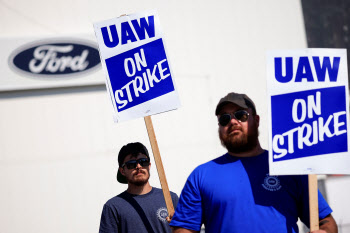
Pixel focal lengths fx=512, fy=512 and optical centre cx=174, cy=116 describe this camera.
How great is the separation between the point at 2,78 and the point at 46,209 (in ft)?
4.90

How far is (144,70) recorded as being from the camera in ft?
10.7

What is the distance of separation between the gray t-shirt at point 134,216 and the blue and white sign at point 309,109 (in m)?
1.12

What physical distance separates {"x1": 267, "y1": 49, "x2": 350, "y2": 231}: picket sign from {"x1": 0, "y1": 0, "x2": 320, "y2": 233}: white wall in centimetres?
312

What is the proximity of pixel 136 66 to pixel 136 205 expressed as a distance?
0.95 m

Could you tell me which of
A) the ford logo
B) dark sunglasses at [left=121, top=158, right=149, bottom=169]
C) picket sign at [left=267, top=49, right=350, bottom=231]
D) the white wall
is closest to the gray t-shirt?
dark sunglasses at [left=121, top=158, right=149, bottom=169]

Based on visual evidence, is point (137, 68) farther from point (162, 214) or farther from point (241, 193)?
point (241, 193)

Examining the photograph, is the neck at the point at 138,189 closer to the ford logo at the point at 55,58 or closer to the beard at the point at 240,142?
the beard at the point at 240,142

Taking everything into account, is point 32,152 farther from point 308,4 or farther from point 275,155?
point 308,4

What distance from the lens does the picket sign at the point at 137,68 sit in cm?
323

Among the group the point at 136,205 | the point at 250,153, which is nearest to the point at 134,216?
the point at 136,205

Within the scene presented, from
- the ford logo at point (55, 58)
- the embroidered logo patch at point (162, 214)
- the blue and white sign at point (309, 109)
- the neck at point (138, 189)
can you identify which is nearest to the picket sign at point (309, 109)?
the blue and white sign at point (309, 109)

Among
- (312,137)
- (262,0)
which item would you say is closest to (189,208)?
(312,137)

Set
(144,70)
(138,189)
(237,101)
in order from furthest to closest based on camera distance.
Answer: (138,189) → (144,70) → (237,101)

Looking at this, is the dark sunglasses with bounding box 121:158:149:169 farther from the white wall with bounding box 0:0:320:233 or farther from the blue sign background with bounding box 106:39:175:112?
the white wall with bounding box 0:0:320:233
